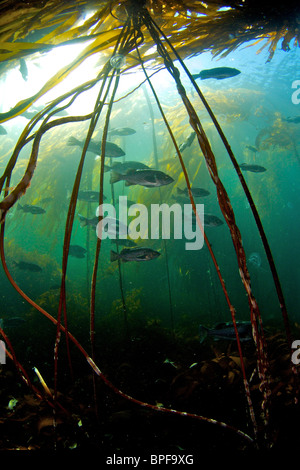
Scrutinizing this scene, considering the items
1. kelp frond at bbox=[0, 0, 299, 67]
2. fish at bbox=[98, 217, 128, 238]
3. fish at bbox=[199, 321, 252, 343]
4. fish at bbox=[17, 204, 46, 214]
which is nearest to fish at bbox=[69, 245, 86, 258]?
fish at bbox=[17, 204, 46, 214]

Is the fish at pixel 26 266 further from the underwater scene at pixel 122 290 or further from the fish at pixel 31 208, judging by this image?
the fish at pixel 31 208

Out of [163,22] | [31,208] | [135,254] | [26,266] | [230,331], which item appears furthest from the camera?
[26,266]

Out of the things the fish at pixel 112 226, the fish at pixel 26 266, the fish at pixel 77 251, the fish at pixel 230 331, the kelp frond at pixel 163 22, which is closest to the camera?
the kelp frond at pixel 163 22

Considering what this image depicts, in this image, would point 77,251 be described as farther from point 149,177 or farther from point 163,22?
point 163,22

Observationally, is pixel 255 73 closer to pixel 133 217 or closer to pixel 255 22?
pixel 133 217

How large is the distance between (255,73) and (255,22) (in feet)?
49.8

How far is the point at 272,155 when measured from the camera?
1393 inches

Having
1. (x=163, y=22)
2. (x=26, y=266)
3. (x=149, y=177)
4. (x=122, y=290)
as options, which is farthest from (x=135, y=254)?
(x=26, y=266)

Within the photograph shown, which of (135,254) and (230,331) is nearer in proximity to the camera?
(230,331)

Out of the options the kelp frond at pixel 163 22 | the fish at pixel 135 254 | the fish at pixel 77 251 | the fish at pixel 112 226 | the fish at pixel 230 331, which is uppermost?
the kelp frond at pixel 163 22

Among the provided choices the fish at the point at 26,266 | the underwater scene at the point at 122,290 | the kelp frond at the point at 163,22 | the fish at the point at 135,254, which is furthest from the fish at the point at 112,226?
the fish at the point at 26,266

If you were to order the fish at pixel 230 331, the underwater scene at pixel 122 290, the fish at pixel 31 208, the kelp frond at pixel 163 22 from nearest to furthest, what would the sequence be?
the underwater scene at pixel 122 290 < the kelp frond at pixel 163 22 < the fish at pixel 230 331 < the fish at pixel 31 208

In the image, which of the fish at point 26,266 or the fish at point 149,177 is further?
the fish at point 26,266

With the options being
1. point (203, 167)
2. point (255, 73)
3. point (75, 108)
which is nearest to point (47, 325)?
point (75, 108)
